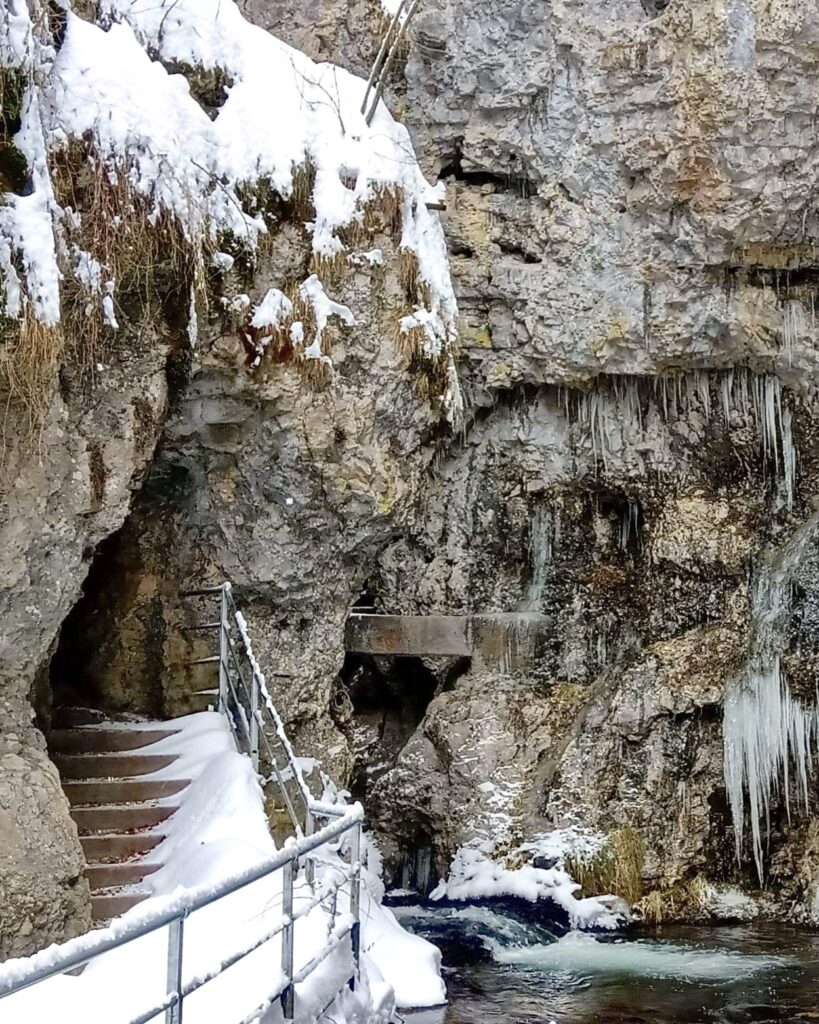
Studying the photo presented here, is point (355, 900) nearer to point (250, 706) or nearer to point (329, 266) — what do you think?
point (250, 706)

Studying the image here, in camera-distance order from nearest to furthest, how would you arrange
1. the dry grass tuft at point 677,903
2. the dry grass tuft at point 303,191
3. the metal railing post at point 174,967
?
1. the metal railing post at point 174,967
2. the dry grass tuft at point 303,191
3. the dry grass tuft at point 677,903

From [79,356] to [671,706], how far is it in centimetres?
719

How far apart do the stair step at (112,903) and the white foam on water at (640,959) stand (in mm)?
3755

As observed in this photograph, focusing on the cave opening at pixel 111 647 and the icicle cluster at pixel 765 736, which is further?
the icicle cluster at pixel 765 736

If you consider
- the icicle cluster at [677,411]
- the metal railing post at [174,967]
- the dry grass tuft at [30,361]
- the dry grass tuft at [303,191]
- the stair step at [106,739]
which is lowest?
the metal railing post at [174,967]

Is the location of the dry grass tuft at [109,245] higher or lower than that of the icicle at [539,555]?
higher

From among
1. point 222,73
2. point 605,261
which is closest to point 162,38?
point 222,73

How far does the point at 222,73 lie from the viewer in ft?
27.3

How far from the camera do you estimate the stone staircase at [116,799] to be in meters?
6.45

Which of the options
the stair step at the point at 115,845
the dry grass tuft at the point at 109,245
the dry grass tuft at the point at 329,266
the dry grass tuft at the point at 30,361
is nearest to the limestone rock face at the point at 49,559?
the dry grass tuft at the point at 30,361

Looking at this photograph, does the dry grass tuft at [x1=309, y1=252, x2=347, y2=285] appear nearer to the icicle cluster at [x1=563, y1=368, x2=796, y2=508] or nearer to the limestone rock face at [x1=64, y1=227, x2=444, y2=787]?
the limestone rock face at [x1=64, y1=227, x2=444, y2=787]

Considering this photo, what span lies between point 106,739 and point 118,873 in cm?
151

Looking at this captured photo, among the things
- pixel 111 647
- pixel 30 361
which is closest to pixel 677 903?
→ pixel 111 647

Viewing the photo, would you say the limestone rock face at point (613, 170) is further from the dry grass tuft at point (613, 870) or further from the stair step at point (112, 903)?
the stair step at point (112, 903)
